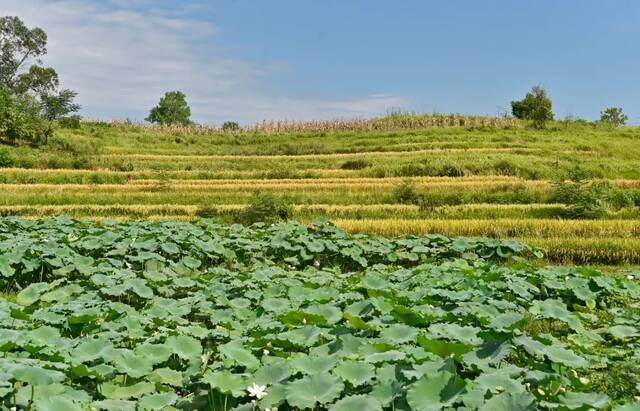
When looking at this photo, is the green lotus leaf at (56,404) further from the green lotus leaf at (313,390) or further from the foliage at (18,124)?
the foliage at (18,124)

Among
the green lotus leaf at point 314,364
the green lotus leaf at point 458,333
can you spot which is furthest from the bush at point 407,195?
the green lotus leaf at point 314,364

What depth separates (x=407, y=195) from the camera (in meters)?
19.2

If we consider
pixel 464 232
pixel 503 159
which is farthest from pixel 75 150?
pixel 464 232

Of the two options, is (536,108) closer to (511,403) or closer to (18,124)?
(18,124)

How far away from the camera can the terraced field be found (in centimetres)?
1476

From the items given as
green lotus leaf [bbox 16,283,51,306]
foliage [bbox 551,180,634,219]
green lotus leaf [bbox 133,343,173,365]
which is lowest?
green lotus leaf [bbox 16,283,51,306]

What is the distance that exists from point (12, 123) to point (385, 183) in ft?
65.6

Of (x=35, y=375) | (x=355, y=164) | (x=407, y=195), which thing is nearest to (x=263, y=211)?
(x=407, y=195)

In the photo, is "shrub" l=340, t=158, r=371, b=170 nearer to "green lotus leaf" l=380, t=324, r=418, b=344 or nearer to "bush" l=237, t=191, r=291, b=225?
"bush" l=237, t=191, r=291, b=225

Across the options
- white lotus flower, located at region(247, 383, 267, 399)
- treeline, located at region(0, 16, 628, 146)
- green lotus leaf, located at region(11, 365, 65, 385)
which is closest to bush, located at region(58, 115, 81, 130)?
treeline, located at region(0, 16, 628, 146)

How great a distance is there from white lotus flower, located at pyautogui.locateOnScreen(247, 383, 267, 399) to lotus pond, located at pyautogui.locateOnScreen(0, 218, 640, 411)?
2 centimetres

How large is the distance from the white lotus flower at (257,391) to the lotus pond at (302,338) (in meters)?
0.02

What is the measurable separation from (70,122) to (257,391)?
3827 centimetres

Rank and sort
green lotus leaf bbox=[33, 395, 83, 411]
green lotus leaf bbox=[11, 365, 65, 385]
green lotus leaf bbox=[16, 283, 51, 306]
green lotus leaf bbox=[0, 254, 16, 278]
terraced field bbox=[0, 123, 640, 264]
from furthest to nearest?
terraced field bbox=[0, 123, 640, 264] < green lotus leaf bbox=[0, 254, 16, 278] < green lotus leaf bbox=[16, 283, 51, 306] < green lotus leaf bbox=[11, 365, 65, 385] < green lotus leaf bbox=[33, 395, 83, 411]
